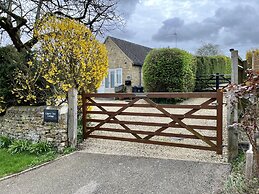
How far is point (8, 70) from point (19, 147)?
244cm

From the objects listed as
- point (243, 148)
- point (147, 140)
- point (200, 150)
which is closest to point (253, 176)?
point (243, 148)

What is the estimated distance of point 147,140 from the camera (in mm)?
6395

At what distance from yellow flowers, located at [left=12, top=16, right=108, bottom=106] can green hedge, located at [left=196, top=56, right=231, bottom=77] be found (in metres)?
11.5

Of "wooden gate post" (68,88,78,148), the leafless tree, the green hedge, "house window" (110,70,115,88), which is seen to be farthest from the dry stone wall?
"house window" (110,70,115,88)

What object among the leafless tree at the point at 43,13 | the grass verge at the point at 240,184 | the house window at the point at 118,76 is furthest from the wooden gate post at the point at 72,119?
the house window at the point at 118,76

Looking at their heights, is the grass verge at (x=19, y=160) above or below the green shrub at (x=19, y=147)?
below

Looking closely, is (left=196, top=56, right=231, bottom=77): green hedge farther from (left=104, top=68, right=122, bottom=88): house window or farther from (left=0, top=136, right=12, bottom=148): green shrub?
(left=0, top=136, right=12, bottom=148): green shrub

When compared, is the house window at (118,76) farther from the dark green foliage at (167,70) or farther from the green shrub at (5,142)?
the green shrub at (5,142)

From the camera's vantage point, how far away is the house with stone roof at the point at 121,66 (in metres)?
23.3

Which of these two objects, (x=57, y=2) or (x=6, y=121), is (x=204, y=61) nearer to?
(x=57, y=2)

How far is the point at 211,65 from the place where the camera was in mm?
19703

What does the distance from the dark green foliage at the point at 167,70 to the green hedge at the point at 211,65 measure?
3713mm

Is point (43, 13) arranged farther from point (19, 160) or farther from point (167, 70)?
point (167, 70)

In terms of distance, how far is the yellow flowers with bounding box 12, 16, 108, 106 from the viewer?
287 inches
